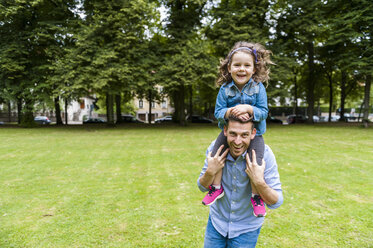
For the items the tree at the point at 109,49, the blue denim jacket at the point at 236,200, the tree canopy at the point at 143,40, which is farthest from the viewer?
the tree canopy at the point at 143,40

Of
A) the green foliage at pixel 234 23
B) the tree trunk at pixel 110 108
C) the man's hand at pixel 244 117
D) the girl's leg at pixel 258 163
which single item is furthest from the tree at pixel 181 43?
the man's hand at pixel 244 117

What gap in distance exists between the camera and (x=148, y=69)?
79.6 feet

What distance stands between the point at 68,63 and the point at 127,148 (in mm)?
12851

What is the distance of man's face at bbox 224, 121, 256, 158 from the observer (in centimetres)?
214

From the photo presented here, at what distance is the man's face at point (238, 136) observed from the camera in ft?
7.02

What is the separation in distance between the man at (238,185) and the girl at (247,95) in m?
0.08

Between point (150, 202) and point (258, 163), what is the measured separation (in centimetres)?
481

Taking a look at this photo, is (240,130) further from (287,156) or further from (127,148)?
(127,148)

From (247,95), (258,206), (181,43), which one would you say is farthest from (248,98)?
(181,43)

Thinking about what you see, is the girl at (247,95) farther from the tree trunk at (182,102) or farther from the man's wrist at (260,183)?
the tree trunk at (182,102)

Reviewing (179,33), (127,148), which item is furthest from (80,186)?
(179,33)

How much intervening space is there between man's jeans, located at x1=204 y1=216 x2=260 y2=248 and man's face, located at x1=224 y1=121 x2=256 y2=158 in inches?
30.9

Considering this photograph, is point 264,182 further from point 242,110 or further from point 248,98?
point 248,98

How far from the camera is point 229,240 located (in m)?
2.42
